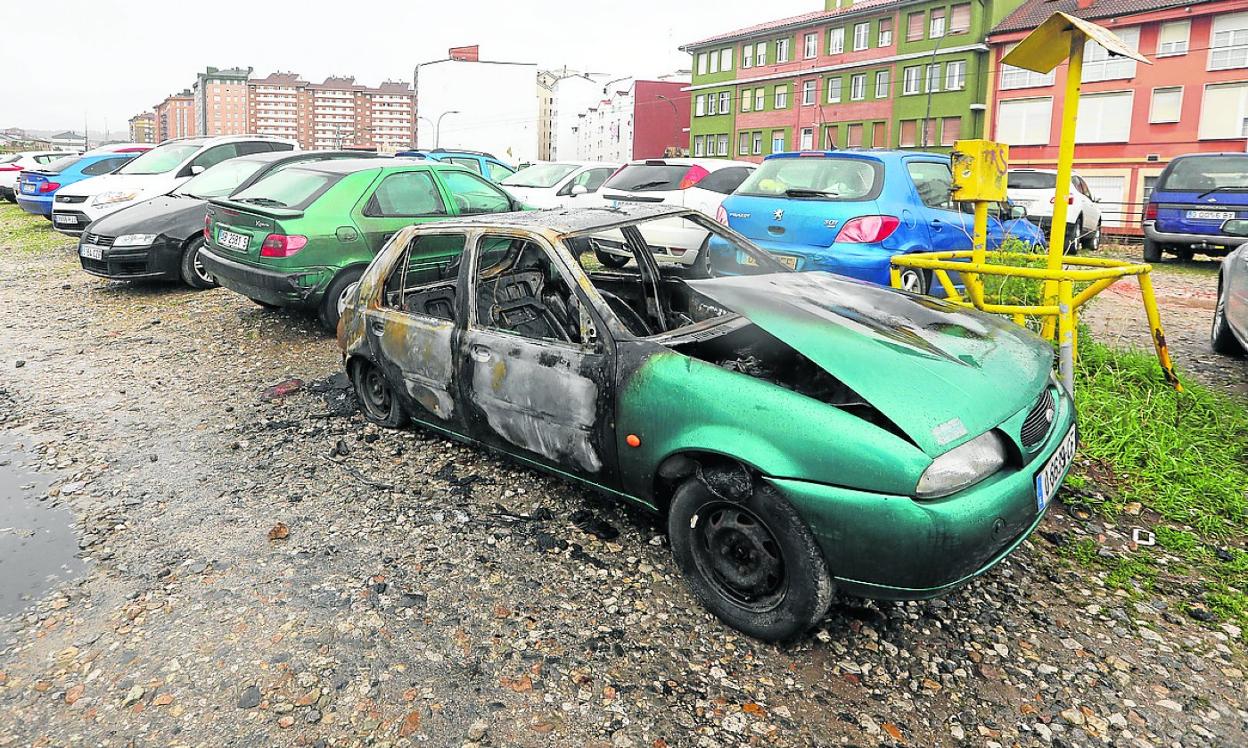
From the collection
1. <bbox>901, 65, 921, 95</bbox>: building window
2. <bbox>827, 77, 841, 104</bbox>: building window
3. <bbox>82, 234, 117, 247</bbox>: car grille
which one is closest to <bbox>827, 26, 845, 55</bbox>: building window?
<bbox>827, 77, 841, 104</bbox>: building window

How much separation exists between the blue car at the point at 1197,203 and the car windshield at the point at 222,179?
13380mm

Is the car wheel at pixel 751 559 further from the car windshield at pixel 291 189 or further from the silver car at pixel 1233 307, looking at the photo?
the car windshield at pixel 291 189

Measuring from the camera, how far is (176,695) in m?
2.80

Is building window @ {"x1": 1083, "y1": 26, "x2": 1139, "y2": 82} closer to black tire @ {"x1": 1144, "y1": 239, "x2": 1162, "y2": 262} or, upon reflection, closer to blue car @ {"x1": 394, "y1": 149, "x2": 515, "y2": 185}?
black tire @ {"x1": 1144, "y1": 239, "x2": 1162, "y2": 262}

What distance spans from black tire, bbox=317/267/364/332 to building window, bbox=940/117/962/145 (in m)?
43.3

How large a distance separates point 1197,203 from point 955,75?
118ft

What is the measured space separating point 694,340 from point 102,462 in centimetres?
371

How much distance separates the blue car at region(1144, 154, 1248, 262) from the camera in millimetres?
12242

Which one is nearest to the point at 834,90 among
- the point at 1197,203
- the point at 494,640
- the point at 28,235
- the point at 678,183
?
the point at 1197,203

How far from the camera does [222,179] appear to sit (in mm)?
10922

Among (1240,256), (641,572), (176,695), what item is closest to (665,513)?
(641,572)

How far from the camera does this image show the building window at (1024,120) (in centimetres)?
3850

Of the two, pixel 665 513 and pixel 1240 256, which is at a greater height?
pixel 1240 256

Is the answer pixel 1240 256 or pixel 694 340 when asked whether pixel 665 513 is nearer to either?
pixel 694 340
